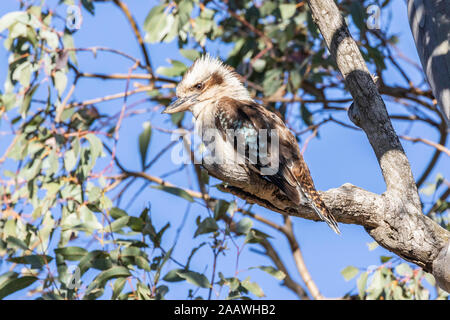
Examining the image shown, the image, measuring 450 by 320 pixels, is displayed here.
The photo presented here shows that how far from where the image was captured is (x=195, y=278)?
2.91 m

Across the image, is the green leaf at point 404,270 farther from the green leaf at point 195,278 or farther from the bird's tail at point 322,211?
the bird's tail at point 322,211

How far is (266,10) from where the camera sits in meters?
3.78

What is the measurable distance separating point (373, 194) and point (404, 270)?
1343mm

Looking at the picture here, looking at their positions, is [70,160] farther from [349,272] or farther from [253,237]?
[349,272]

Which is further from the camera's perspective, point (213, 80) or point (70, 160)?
point (70, 160)

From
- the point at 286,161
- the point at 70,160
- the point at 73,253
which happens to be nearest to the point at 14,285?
the point at 73,253

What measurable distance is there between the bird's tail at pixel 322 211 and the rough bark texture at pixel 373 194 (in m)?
0.02

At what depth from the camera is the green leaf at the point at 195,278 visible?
2887 millimetres

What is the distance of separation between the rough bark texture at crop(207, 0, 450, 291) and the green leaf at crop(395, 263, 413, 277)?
3.79 ft

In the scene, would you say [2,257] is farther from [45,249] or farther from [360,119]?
[360,119]

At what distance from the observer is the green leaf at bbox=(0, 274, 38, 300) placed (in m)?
2.98

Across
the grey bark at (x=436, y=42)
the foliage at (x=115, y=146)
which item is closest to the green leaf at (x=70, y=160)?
the foliage at (x=115, y=146)

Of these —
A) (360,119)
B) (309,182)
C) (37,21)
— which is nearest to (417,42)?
(360,119)
